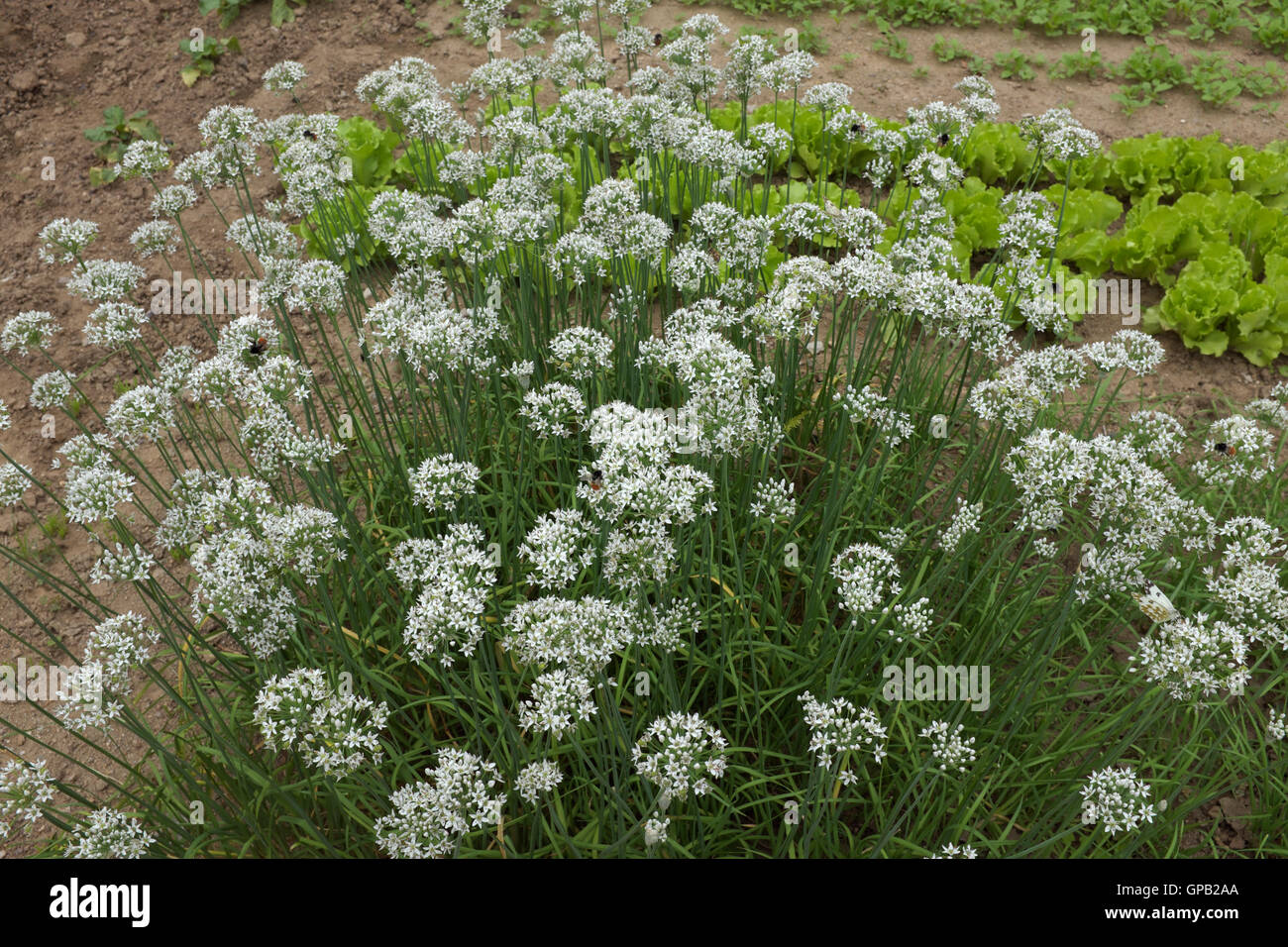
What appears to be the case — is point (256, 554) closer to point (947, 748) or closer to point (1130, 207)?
point (947, 748)

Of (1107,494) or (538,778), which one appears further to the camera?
(1107,494)

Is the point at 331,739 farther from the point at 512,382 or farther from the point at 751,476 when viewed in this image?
the point at 512,382

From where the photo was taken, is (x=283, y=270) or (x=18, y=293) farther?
(x=18, y=293)

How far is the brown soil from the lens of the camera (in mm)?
8414

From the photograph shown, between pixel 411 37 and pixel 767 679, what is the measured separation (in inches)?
460

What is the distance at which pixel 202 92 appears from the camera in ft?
38.0

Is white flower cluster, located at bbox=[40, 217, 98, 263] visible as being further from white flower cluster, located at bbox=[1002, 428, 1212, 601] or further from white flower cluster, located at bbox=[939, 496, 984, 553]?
white flower cluster, located at bbox=[1002, 428, 1212, 601]

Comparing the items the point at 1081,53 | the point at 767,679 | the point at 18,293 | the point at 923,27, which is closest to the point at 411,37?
the point at 18,293

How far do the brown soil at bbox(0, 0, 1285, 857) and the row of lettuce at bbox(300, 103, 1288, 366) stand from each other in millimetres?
539

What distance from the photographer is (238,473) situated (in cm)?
688

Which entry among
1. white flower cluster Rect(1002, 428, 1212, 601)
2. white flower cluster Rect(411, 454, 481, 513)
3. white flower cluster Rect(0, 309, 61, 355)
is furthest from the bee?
white flower cluster Rect(0, 309, 61, 355)

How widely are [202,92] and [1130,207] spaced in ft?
39.7

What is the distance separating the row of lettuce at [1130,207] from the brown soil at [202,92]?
0.54m

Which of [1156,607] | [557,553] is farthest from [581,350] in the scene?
[1156,607]
